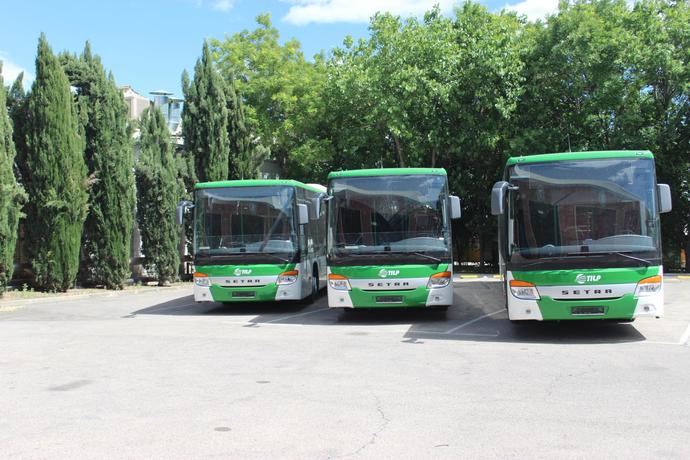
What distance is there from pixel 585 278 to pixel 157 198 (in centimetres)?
1683

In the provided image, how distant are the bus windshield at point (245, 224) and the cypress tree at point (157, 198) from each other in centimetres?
865

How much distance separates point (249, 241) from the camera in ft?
51.1

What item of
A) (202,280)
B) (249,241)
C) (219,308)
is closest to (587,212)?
(249,241)

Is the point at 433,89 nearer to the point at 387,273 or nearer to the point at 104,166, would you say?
the point at 104,166

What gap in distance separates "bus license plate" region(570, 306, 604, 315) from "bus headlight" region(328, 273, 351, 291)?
4.36 m

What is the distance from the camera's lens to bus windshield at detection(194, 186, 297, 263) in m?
15.5

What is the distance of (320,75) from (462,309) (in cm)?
2075

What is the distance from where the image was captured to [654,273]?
10.8m

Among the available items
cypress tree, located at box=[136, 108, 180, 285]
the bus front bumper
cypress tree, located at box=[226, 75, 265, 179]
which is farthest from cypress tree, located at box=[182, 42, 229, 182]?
the bus front bumper

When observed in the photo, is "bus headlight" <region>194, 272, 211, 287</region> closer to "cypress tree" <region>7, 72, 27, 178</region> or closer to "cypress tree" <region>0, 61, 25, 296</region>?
"cypress tree" <region>0, 61, 25, 296</region>

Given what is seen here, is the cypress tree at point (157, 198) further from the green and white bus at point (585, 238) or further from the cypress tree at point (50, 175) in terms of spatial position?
the green and white bus at point (585, 238)

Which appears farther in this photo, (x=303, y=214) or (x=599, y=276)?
(x=303, y=214)

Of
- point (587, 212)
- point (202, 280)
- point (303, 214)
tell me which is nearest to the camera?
point (587, 212)

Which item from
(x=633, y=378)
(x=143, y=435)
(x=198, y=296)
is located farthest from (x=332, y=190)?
(x=143, y=435)
